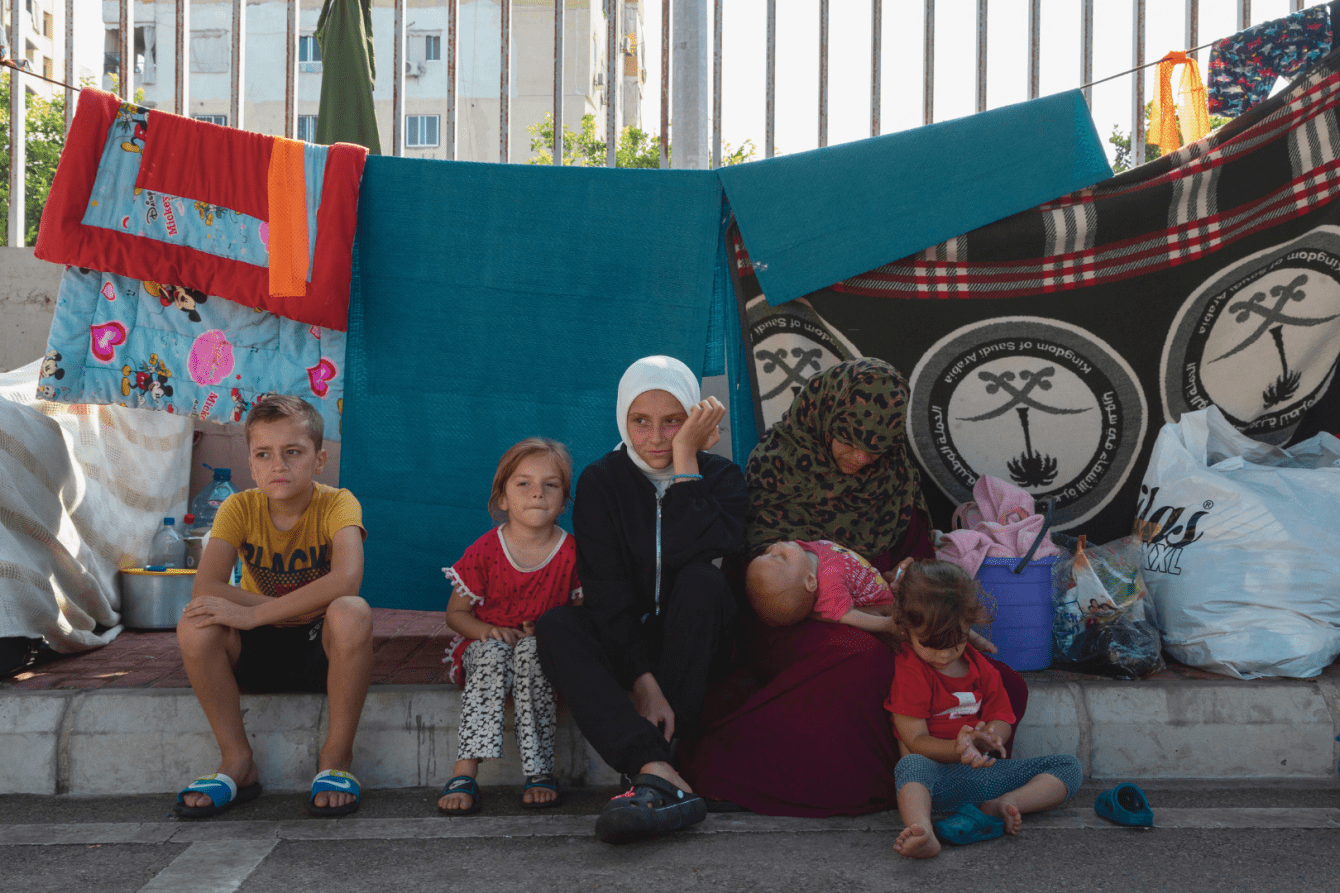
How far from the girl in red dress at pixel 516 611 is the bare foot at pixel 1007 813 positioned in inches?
39.1

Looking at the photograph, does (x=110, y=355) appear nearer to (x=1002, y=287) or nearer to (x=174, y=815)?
(x=174, y=815)

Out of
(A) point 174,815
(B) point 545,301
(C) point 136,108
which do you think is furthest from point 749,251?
(A) point 174,815

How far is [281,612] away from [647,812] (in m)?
1.06

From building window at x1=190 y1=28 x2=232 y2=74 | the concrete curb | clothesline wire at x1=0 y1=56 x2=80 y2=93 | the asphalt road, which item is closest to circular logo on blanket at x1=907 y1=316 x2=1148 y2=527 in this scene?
the concrete curb

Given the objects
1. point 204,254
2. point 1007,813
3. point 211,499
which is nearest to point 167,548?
point 211,499

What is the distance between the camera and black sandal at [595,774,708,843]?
6.86ft

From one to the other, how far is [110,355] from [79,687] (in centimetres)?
106

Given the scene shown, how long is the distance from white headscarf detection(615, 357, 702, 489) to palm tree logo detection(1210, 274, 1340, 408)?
1.78 metres

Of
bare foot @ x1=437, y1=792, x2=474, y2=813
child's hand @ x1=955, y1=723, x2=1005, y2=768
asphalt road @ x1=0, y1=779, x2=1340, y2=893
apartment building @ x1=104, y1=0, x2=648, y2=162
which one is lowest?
asphalt road @ x1=0, y1=779, x2=1340, y2=893

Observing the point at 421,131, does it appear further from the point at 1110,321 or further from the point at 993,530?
the point at 993,530

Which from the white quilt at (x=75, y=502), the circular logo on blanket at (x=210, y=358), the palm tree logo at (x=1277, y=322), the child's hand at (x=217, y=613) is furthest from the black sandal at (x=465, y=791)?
the palm tree logo at (x=1277, y=322)

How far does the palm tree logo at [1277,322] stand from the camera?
3137mm

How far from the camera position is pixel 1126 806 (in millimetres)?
2260

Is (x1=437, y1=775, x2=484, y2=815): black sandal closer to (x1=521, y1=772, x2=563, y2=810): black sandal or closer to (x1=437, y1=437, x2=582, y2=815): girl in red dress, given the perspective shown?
(x1=437, y1=437, x2=582, y2=815): girl in red dress
